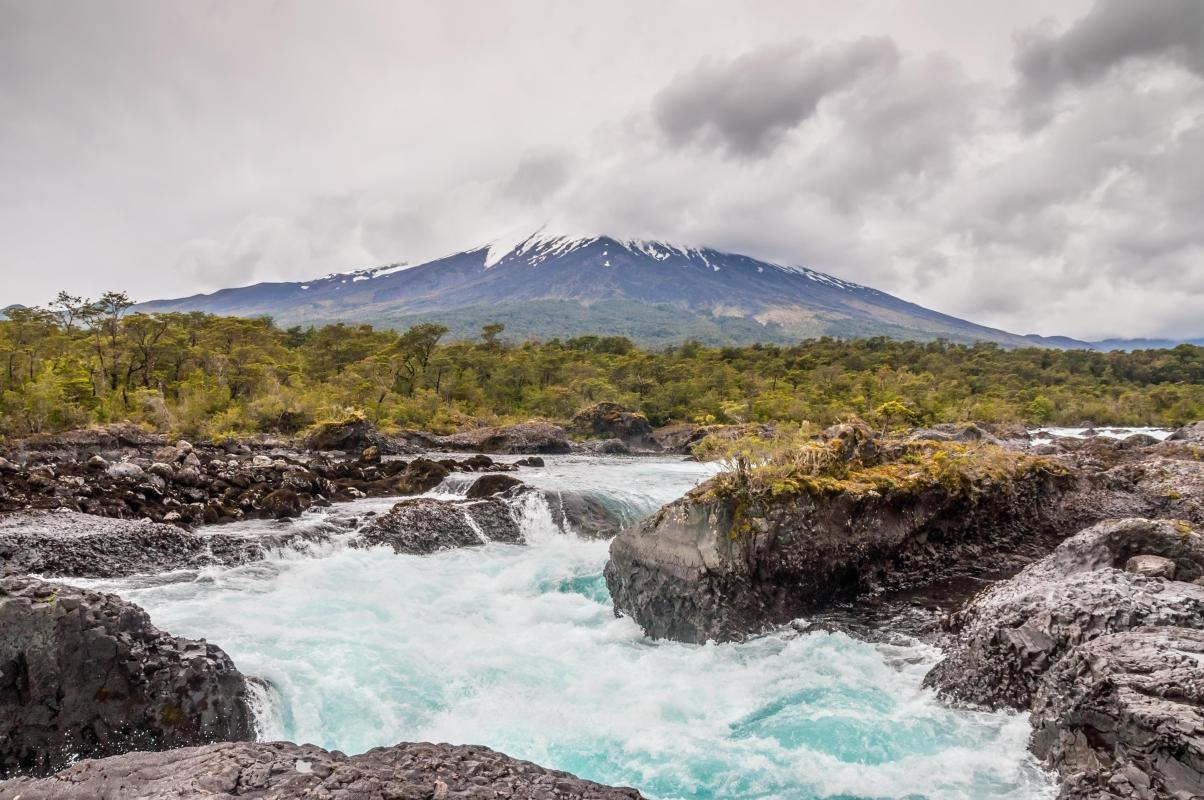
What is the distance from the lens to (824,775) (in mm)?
5488

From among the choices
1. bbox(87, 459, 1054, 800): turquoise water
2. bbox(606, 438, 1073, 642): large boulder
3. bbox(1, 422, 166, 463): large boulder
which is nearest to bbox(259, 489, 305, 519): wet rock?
bbox(87, 459, 1054, 800): turquoise water

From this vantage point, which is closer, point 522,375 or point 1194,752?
point 1194,752

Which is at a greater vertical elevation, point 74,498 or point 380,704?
point 74,498

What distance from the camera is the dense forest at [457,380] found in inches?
1207

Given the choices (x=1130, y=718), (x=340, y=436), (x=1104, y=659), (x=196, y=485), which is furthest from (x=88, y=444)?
(x=1130, y=718)

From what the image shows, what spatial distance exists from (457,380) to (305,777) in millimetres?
46039

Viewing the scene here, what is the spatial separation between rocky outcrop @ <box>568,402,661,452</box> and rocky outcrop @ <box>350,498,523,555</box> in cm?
2560

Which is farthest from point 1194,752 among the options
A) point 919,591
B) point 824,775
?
point 919,591

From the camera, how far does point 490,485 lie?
17078 millimetres

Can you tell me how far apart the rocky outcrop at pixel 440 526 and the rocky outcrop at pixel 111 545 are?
1.54m

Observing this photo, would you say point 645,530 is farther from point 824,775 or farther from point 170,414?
point 170,414

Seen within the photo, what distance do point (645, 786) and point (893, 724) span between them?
265 centimetres

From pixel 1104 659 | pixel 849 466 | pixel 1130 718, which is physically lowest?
pixel 1130 718

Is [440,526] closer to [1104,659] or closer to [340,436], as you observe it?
[1104,659]
